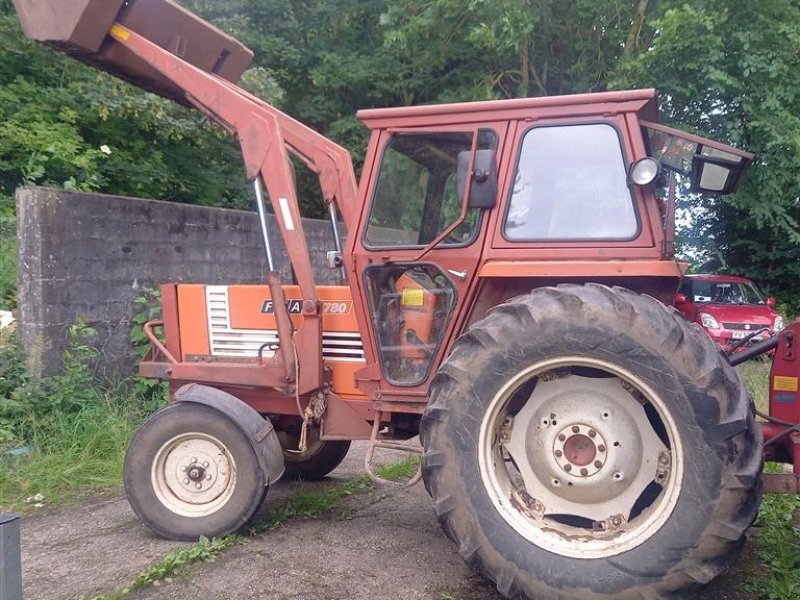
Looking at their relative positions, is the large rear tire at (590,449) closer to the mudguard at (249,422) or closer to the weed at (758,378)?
the mudguard at (249,422)

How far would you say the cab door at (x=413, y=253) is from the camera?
13.1 feet

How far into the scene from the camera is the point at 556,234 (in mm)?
3814

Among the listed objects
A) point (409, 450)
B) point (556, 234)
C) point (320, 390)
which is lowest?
point (409, 450)

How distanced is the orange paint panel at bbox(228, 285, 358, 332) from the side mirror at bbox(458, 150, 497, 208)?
102 centimetres

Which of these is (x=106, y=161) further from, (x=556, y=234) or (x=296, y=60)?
(x=556, y=234)

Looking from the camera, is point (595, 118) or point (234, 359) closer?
point (595, 118)

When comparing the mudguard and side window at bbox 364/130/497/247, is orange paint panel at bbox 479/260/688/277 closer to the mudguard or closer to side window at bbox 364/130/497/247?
side window at bbox 364/130/497/247

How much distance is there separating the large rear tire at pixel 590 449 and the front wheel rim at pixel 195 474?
1.38 meters

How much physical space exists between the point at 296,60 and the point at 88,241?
7398 mm

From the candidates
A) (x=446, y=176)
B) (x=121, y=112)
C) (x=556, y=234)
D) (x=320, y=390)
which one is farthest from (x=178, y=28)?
(x=121, y=112)

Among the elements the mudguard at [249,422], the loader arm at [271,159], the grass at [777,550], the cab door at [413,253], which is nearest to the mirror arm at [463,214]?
the cab door at [413,253]

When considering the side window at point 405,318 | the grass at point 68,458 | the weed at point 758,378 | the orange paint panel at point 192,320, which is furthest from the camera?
the weed at point 758,378

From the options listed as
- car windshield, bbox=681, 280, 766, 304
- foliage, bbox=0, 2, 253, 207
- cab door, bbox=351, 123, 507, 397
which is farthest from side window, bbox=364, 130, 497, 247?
car windshield, bbox=681, 280, 766, 304

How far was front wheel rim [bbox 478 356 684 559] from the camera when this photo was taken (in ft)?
11.1
